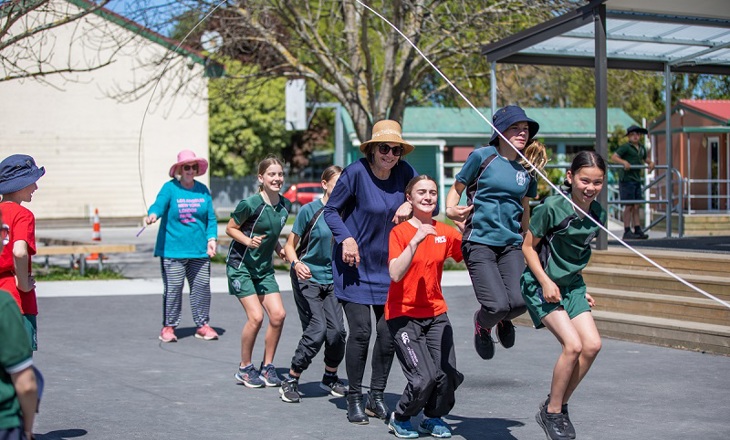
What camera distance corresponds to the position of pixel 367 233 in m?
6.60

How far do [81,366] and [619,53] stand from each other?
1018cm

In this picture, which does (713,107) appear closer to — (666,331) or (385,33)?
(385,33)

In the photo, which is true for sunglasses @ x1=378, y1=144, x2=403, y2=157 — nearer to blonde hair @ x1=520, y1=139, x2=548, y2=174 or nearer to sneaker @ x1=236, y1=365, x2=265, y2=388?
blonde hair @ x1=520, y1=139, x2=548, y2=174

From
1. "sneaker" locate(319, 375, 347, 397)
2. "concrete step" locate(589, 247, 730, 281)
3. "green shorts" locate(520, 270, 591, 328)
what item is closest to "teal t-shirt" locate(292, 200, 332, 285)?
"sneaker" locate(319, 375, 347, 397)

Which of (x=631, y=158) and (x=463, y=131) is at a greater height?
(x=463, y=131)

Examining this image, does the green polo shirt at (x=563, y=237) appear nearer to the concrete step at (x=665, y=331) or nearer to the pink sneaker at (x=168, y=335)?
the concrete step at (x=665, y=331)

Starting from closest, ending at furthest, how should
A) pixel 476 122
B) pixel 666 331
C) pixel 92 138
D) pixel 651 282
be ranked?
pixel 666 331 < pixel 651 282 < pixel 92 138 < pixel 476 122

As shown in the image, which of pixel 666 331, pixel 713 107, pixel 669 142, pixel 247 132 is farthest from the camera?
pixel 247 132

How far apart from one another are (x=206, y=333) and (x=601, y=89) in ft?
18.4

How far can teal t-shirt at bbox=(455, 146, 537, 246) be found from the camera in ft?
21.5

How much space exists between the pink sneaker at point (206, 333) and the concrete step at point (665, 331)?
4177 mm

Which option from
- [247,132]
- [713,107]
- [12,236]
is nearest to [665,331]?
[12,236]

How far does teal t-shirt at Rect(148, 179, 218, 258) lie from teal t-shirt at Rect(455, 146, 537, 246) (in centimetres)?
444

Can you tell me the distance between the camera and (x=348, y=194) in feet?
21.8
